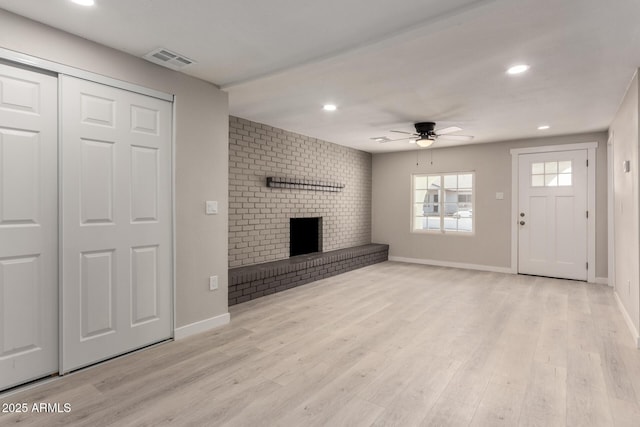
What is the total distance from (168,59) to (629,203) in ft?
14.3

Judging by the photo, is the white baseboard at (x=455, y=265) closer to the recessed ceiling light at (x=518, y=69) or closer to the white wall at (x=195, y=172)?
the recessed ceiling light at (x=518, y=69)

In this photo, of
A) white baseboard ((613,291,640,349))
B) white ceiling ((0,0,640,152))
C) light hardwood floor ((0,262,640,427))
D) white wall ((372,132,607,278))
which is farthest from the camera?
white wall ((372,132,607,278))

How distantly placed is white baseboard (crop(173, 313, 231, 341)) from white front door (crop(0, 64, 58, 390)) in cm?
90

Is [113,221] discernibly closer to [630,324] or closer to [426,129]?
[426,129]

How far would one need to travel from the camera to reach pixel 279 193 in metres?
5.30

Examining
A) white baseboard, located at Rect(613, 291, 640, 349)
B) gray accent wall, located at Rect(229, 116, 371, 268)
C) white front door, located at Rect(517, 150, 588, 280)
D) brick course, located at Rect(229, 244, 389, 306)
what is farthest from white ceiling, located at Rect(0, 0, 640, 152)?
white baseboard, located at Rect(613, 291, 640, 349)

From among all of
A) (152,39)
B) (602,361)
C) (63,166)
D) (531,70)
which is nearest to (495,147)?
(531,70)

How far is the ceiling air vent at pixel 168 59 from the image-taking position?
264cm

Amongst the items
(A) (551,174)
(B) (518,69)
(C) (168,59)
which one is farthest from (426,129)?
(C) (168,59)

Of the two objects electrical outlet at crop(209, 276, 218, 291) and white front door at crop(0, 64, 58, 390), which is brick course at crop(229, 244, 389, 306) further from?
white front door at crop(0, 64, 58, 390)

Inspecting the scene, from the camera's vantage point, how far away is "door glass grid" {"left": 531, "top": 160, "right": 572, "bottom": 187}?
5.47 m

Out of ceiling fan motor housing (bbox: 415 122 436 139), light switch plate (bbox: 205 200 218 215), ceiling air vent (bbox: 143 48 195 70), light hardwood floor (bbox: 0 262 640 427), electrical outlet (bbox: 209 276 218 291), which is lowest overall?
light hardwood floor (bbox: 0 262 640 427)

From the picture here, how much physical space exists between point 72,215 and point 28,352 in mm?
919

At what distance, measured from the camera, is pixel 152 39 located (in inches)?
96.0
